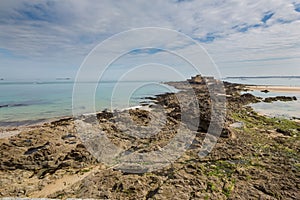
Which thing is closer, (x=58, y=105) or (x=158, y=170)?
(x=158, y=170)

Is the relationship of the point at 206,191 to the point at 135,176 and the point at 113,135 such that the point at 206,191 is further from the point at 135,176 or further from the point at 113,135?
the point at 113,135

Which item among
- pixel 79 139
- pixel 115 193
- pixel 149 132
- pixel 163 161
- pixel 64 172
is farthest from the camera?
pixel 149 132

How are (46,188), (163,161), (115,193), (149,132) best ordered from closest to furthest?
(115,193) → (46,188) → (163,161) → (149,132)

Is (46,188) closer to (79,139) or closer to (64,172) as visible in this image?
Answer: (64,172)

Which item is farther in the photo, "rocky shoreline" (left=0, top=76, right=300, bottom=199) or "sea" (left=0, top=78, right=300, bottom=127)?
"sea" (left=0, top=78, right=300, bottom=127)

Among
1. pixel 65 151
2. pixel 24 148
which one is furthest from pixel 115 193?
pixel 24 148

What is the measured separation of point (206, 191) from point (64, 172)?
15.4ft

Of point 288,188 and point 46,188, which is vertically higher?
point 288,188

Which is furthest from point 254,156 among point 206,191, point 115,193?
point 115,193

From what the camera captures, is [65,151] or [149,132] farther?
[149,132]

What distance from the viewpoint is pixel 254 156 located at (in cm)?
764

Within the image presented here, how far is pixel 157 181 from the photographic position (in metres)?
5.77

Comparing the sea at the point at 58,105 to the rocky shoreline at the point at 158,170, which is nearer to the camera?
the rocky shoreline at the point at 158,170

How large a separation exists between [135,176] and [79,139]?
4.88 metres
